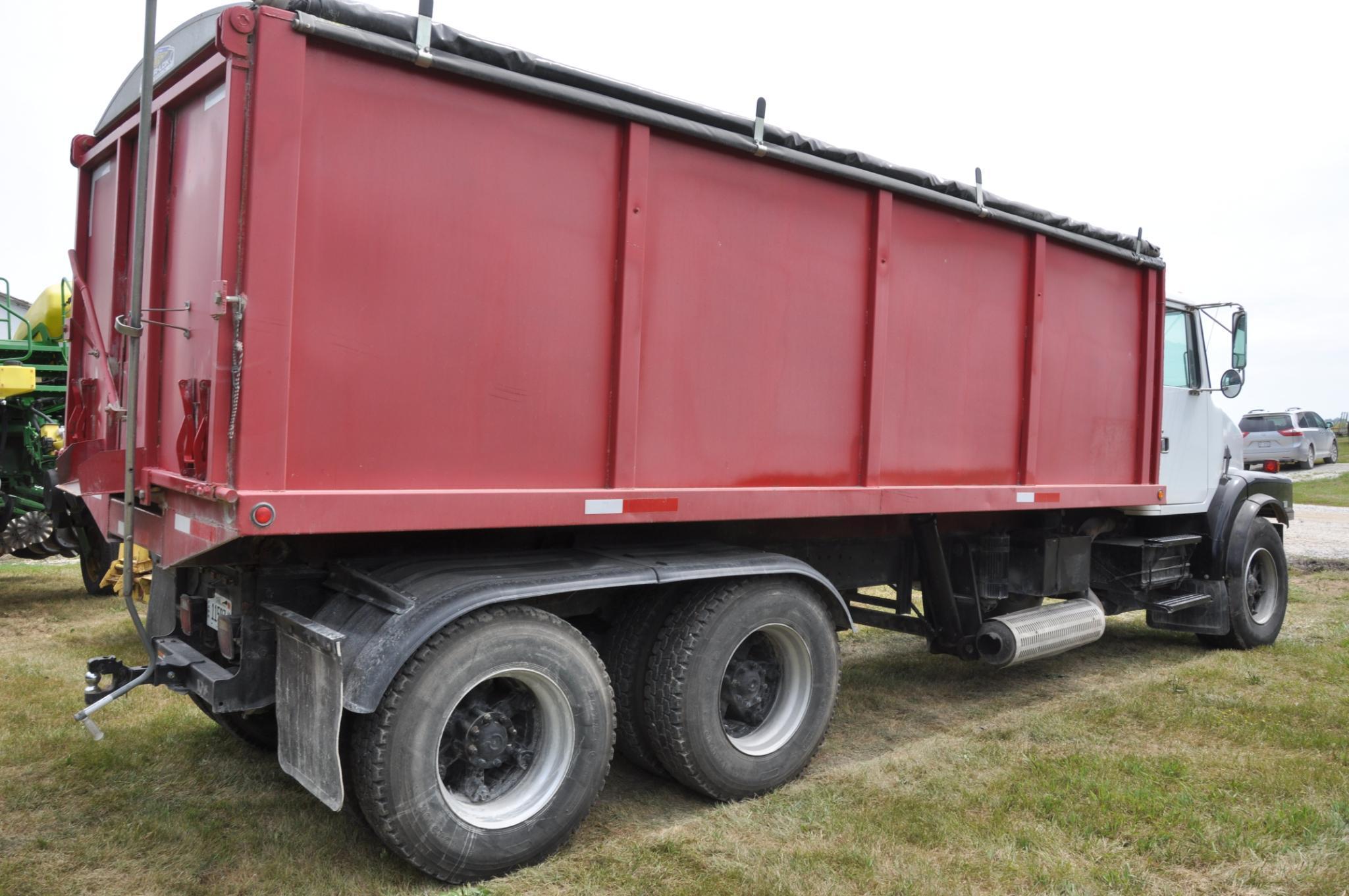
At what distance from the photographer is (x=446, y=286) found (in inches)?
139

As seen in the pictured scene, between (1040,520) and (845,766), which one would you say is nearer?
(845,766)

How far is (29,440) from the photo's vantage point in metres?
8.83

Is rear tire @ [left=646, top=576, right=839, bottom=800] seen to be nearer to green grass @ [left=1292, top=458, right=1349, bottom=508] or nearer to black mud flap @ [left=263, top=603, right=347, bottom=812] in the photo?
black mud flap @ [left=263, top=603, right=347, bottom=812]

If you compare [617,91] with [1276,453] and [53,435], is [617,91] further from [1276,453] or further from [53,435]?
[1276,453]

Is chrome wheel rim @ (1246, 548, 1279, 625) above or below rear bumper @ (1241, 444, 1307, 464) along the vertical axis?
below

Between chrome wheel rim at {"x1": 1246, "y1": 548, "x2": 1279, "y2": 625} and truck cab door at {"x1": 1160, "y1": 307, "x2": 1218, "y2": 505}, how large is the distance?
840 mm

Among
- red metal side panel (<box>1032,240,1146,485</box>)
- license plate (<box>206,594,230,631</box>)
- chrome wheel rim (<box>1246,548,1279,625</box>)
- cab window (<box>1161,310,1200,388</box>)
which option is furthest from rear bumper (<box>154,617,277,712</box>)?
chrome wheel rim (<box>1246,548,1279,625</box>)

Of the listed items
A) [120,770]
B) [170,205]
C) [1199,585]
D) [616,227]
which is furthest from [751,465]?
[1199,585]

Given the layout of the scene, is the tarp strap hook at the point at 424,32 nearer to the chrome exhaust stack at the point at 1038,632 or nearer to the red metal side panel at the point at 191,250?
the red metal side panel at the point at 191,250

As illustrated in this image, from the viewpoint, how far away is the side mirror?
23.3ft

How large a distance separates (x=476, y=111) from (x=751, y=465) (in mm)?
1904

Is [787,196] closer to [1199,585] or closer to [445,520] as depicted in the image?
[445,520]

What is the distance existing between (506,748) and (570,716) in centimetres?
27

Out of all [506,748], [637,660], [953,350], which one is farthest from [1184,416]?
[506,748]
